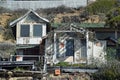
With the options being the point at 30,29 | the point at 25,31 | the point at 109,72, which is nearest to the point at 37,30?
the point at 30,29

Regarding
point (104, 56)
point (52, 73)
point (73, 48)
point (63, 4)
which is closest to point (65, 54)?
point (73, 48)

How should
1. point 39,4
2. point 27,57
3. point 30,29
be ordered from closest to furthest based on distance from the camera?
point 27,57 < point 30,29 < point 39,4

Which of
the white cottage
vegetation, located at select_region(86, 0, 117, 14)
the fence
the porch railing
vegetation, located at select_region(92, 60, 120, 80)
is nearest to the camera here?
vegetation, located at select_region(92, 60, 120, 80)

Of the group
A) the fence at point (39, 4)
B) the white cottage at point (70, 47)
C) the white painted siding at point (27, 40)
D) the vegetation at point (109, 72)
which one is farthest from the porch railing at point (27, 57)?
the fence at point (39, 4)

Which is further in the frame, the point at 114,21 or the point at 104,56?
the point at 114,21

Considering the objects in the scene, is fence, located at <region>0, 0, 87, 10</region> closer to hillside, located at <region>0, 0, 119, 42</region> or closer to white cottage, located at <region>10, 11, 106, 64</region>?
hillside, located at <region>0, 0, 119, 42</region>

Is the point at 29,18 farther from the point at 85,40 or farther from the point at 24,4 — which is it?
the point at 24,4

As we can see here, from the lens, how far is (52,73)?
3403 cm

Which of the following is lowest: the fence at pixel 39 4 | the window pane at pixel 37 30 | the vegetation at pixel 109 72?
the vegetation at pixel 109 72

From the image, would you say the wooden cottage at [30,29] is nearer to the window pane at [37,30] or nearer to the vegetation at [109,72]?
the window pane at [37,30]

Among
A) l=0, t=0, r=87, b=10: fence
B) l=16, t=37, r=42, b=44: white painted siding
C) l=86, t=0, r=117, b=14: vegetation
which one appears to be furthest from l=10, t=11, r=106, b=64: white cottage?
l=0, t=0, r=87, b=10: fence

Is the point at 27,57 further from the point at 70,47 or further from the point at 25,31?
the point at 25,31

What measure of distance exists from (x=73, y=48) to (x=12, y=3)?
84.5 ft

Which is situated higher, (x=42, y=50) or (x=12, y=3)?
(x=12, y=3)
